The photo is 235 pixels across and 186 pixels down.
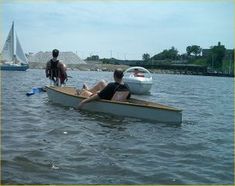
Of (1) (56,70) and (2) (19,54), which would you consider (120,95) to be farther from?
(2) (19,54)

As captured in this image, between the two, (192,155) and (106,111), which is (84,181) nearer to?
(192,155)

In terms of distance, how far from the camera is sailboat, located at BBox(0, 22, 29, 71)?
87.1 metres

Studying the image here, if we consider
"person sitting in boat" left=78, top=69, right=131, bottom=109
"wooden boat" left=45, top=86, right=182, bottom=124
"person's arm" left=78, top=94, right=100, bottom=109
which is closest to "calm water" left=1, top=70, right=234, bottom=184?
"wooden boat" left=45, top=86, right=182, bottom=124

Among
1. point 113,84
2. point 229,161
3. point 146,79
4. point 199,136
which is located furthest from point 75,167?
point 146,79

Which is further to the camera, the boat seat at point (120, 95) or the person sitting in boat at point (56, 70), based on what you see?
the person sitting in boat at point (56, 70)

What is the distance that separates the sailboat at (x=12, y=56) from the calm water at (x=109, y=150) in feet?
247

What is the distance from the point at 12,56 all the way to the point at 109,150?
83.7 metres

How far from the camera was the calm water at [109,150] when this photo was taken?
739cm

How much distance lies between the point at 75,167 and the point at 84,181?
2.47 ft

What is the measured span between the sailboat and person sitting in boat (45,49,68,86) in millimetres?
69902

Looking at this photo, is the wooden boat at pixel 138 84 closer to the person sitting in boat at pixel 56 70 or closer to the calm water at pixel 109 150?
the person sitting in boat at pixel 56 70

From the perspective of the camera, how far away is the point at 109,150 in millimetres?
9250

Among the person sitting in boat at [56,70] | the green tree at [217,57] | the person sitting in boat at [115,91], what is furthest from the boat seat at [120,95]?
the green tree at [217,57]

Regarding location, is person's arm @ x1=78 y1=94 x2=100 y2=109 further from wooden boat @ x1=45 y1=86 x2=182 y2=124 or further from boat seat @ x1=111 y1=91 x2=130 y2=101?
boat seat @ x1=111 y1=91 x2=130 y2=101
